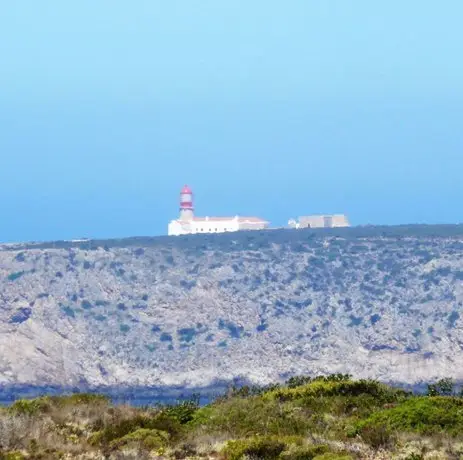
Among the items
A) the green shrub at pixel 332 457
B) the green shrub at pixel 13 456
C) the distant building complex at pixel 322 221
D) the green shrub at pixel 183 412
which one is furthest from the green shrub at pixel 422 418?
the distant building complex at pixel 322 221

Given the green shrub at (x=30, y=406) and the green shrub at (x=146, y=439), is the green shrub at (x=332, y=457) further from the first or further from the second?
the green shrub at (x=30, y=406)

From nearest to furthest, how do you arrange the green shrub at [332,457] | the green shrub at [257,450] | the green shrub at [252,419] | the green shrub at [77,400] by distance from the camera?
the green shrub at [332,457]
the green shrub at [257,450]
the green shrub at [252,419]
the green shrub at [77,400]

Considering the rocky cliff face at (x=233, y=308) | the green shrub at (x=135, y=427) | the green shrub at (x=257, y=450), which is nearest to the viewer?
the green shrub at (x=257, y=450)

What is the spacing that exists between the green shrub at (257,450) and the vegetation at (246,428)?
0.01 metres

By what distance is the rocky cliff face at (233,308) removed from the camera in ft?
406

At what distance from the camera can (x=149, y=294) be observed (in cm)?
13462

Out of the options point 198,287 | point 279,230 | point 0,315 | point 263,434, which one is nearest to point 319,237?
point 279,230

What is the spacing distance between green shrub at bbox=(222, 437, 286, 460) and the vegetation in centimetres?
1

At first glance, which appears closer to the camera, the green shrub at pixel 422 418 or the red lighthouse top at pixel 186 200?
the green shrub at pixel 422 418

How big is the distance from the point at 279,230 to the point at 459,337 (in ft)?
79.4

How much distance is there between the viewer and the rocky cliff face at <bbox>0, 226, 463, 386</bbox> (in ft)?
406

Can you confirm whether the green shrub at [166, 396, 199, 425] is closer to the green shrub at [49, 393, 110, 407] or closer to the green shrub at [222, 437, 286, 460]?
the green shrub at [49, 393, 110, 407]

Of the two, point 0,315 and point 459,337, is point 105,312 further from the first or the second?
point 459,337

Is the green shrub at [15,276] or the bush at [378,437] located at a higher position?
the green shrub at [15,276]
